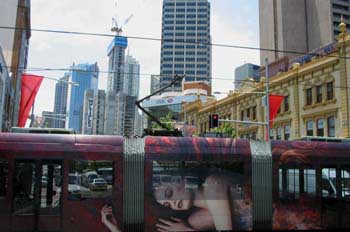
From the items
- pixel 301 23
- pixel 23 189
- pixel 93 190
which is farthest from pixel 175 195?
pixel 301 23

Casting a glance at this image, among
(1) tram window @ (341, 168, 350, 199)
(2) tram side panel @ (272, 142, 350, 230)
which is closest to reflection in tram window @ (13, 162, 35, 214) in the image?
(2) tram side panel @ (272, 142, 350, 230)

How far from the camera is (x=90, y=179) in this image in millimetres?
10664

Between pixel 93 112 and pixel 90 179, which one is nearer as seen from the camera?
pixel 90 179

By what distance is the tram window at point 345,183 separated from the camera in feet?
40.4

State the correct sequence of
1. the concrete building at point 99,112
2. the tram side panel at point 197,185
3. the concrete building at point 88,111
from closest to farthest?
the tram side panel at point 197,185, the concrete building at point 88,111, the concrete building at point 99,112

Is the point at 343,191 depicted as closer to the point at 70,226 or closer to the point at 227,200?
the point at 227,200

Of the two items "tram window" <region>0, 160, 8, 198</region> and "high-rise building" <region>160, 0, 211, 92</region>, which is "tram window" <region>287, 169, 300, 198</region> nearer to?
"tram window" <region>0, 160, 8, 198</region>

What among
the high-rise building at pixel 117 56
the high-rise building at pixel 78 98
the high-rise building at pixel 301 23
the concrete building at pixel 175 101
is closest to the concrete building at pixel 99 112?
the high-rise building at pixel 78 98

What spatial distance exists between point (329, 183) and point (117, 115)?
100559mm

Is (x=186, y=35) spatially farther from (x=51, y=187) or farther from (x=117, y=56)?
(x=51, y=187)

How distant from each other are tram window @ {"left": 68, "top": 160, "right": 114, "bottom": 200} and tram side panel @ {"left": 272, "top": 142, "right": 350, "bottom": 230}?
5021 millimetres

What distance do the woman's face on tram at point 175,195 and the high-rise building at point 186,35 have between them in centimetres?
14647

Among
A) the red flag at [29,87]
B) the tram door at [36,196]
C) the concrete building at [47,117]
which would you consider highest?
the concrete building at [47,117]

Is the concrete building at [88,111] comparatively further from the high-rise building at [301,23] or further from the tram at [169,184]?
the tram at [169,184]
